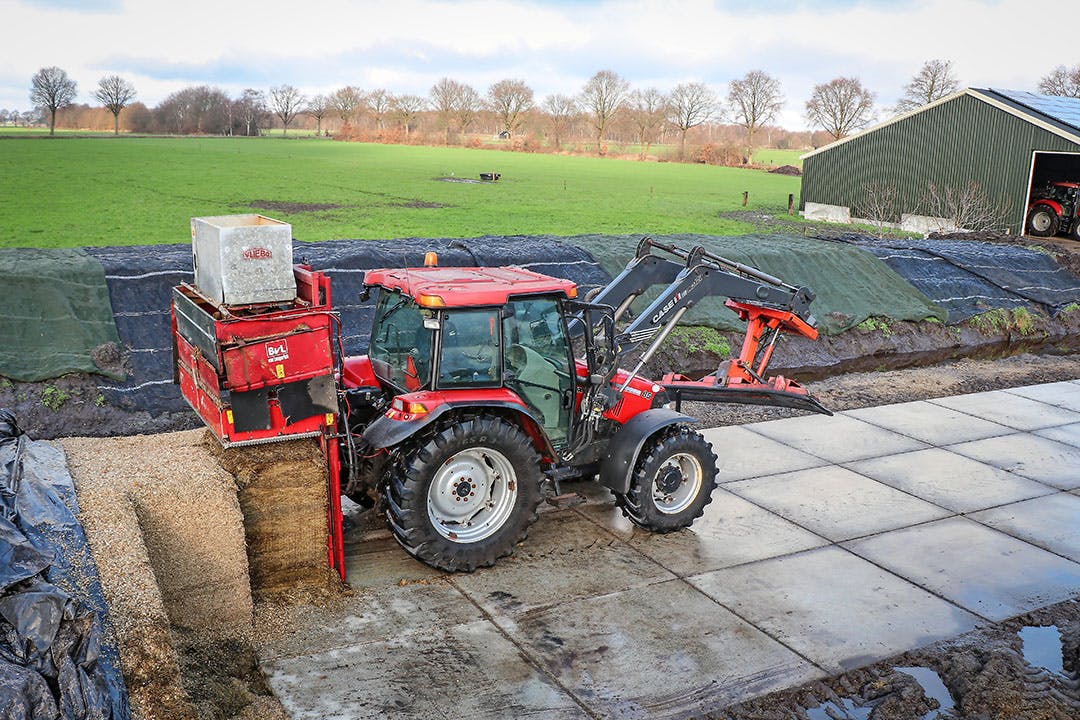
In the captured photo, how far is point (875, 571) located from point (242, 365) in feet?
18.8

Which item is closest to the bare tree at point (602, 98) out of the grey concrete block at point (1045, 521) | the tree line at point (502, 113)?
the tree line at point (502, 113)

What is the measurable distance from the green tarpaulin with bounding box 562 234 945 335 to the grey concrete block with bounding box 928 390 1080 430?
12.8 ft

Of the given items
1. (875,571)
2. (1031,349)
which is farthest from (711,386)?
(1031,349)

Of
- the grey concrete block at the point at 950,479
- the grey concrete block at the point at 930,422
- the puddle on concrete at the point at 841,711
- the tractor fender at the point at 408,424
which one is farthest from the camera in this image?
the grey concrete block at the point at 930,422

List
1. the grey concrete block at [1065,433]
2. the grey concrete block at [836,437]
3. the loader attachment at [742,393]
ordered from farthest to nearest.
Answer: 1. the grey concrete block at [1065,433]
2. the grey concrete block at [836,437]
3. the loader attachment at [742,393]

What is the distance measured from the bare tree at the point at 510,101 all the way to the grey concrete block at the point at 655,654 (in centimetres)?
11639

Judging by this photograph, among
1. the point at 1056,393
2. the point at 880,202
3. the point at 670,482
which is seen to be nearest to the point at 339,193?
the point at 880,202

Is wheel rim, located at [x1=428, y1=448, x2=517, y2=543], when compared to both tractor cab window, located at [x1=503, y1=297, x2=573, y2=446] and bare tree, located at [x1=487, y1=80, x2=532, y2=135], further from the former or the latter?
bare tree, located at [x1=487, y1=80, x2=532, y2=135]

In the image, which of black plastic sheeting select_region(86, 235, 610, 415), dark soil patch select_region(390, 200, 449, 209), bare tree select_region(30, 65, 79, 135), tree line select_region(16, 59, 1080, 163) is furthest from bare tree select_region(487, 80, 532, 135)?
black plastic sheeting select_region(86, 235, 610, 415)

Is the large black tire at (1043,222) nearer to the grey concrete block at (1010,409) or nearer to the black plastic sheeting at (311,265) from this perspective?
the grey concrete block at (1010,409)

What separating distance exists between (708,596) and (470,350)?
2.86 m

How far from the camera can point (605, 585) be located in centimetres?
782

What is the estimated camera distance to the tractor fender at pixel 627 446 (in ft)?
27.4

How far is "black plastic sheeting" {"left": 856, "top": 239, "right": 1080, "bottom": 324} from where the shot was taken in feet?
65.7
